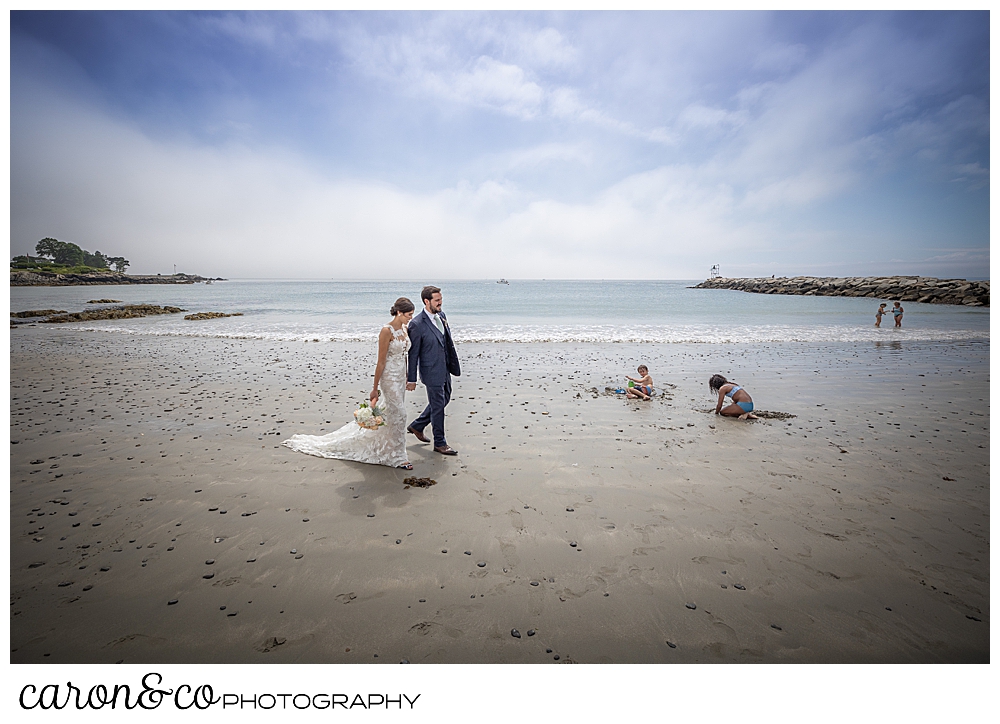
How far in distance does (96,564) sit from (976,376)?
17549mm

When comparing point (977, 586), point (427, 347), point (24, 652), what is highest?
point (427, 347)

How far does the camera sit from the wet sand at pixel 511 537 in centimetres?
316

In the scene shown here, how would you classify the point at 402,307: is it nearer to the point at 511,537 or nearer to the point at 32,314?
the point at 511,537

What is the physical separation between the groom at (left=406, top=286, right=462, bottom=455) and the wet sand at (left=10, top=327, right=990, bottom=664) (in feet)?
2.03

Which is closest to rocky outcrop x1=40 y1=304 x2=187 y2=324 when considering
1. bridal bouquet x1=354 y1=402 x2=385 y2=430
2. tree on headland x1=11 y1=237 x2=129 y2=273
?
bridal bouquet x1=354 y1=402 x2=385 y2=430

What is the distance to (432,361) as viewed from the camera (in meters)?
6.22

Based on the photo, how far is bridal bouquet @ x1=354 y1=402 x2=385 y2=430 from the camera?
5.89 metres

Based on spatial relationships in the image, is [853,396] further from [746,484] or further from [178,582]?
[178,582]

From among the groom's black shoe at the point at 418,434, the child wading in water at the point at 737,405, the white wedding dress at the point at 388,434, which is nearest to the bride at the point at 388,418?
the white wedding dress at the point at 388,434

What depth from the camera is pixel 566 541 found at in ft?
14.2

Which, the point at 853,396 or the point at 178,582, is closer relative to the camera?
the point at 178,582

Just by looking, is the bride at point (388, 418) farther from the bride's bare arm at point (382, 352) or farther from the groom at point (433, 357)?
the groom at point (433, 357)

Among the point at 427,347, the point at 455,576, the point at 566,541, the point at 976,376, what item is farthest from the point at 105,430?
the point at 976,376

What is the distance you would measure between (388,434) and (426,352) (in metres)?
1.24
